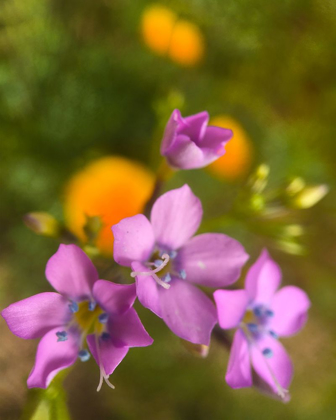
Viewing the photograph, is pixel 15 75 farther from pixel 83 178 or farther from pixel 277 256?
pixel 277 256

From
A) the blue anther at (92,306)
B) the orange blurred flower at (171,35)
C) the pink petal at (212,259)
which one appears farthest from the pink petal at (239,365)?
the orange blurred flower at (171,35)

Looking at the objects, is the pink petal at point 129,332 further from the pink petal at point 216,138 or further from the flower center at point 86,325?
the pink petal at point 216,138

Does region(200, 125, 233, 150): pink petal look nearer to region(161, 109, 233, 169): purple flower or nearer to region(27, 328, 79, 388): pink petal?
region(161, 109, 233, 169): purple flower

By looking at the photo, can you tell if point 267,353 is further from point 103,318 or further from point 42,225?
point 42,225

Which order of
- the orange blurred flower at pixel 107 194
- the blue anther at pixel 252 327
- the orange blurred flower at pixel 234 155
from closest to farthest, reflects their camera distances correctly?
1. the blue anther at pixel 252 327
2. the orange blurred flower at pixel 107 194
3. the orange blurred flower at pixel 234 155

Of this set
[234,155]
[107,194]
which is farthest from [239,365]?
[234,155]
